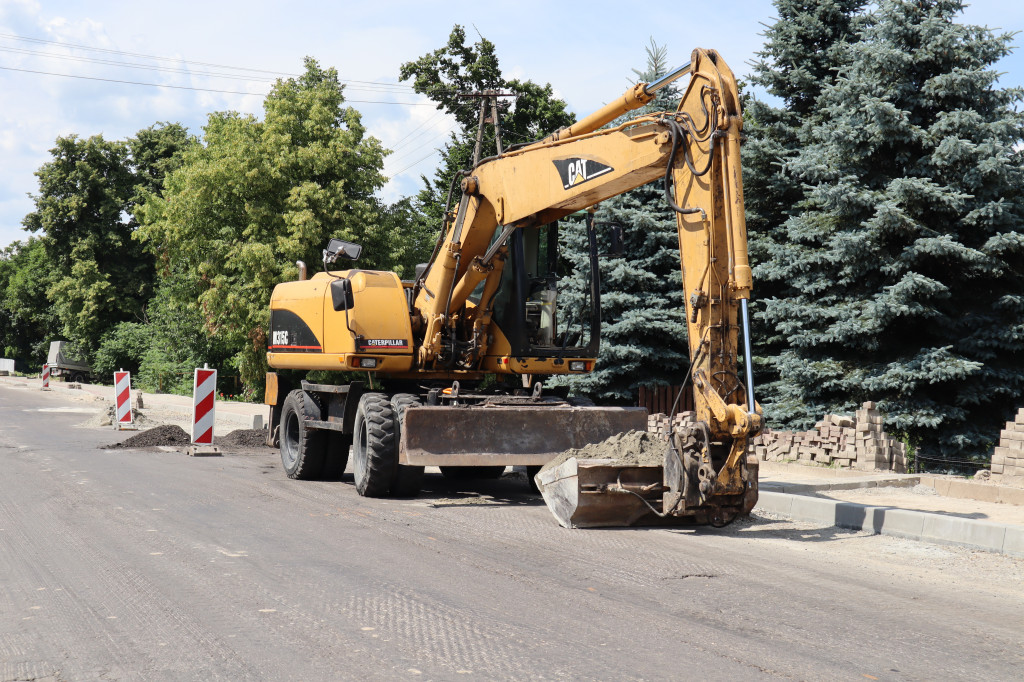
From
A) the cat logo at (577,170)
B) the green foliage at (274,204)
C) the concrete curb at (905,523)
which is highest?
the green foliage at (274,204)

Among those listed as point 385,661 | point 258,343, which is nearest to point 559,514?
point 385,661

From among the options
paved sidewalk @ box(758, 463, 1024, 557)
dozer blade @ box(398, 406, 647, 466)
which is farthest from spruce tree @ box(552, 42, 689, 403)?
dozer blade @ box(398, 406, 647, 466)

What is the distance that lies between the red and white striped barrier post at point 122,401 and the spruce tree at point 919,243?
563 inches

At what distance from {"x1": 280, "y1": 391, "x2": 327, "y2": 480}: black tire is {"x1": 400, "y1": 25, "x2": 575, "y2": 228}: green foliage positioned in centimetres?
2137

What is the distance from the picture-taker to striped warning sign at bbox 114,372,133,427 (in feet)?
69.8

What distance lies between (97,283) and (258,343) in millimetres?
23339

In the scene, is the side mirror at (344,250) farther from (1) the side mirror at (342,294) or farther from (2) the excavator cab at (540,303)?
(2) the excavator cab at (540,303)

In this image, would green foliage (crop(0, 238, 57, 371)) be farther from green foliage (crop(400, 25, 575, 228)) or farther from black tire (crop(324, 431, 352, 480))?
black tire (crop(324, 431, 352, 480))

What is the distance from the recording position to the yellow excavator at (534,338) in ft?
28.0

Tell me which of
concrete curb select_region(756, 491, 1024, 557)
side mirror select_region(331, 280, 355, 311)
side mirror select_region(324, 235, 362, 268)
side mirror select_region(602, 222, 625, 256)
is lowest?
concrete curb select_region(756, 491, 1024, 557)

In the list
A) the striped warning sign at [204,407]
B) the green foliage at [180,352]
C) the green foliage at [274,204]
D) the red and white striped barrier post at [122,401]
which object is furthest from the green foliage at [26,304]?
the striped warning sign at [204,407]

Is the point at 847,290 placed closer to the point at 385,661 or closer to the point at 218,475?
the point at 218,475

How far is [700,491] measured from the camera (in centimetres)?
839

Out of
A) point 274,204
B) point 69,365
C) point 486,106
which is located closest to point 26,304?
point 69,365
